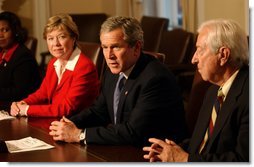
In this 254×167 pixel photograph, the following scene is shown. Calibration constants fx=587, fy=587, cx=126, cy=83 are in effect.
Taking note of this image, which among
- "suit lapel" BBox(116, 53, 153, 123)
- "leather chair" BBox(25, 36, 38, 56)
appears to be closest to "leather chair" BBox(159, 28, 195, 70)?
"suit lapel" BBox(116, 53, 153, 123)

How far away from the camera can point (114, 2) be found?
278cm

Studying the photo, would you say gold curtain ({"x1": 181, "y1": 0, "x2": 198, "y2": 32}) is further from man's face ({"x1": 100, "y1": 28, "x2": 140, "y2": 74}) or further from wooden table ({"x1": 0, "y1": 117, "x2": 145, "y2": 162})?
wooden table ({"x1": 0, "y1": 117, "x2": 145, "y2": 162})

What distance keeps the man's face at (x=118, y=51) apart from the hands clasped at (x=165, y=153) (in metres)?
0.48

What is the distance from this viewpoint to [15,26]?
10.5 feet

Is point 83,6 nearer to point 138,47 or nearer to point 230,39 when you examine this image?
point 138,47

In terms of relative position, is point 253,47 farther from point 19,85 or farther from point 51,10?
point 19,85

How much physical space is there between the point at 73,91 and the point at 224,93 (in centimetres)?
103

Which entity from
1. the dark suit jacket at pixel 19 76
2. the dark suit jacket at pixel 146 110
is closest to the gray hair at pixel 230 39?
the dark suit jacket at pixel 146 110

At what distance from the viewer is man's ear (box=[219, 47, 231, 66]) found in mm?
1967

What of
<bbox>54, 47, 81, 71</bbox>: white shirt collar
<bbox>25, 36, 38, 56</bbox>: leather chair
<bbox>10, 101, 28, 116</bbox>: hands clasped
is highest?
<bbox>25, 36, 38, 56</bbox>: leather chair

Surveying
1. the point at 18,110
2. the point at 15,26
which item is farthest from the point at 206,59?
the point at 15,26

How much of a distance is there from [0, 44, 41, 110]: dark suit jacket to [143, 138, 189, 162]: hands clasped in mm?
1408

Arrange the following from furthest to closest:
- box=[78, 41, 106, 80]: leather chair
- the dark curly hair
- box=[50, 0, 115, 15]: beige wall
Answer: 1. box=[78, 41, 106, 80]: leather chair
2. the dark curly hair
3. box=[50, 0, 115, 15]: beige wall

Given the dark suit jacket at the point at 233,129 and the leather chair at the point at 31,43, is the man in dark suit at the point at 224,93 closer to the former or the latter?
the dark suit jacket at the point at 233,129
